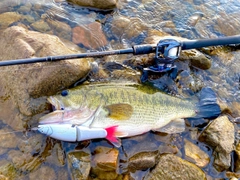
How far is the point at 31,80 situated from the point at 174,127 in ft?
7.97

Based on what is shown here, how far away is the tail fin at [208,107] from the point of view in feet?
14.7

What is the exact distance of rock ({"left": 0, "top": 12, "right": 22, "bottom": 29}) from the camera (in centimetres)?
540

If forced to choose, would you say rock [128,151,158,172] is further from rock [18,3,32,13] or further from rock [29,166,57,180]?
rock [18,3,32,13]

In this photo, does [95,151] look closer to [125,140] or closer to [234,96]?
[125,140]

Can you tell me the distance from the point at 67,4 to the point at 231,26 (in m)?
3.91

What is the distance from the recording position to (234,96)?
16.4 ft

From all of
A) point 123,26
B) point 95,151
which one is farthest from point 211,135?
point 123,26

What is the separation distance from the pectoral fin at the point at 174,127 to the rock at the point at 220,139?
0.35 meters

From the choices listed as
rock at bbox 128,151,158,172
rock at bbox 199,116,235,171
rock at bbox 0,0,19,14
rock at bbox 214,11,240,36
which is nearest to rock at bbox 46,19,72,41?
rock at bbox 0,0,19,14

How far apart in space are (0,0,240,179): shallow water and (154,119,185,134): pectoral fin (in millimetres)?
95

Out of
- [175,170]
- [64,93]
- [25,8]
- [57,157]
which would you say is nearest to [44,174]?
[57,157]

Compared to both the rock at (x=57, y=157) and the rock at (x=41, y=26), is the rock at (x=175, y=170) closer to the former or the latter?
the rock at (x=57, y=157)

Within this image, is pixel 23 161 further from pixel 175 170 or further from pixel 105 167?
pixel 175 170

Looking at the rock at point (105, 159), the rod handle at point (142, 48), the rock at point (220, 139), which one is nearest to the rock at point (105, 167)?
the rock at point (105, 159)
